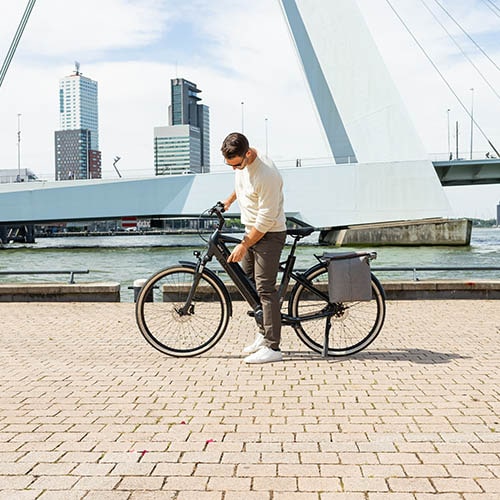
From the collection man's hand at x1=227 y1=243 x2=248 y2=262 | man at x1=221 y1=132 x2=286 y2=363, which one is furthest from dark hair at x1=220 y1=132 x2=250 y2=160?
man's hand at x1=227 y1=243 x2=248 y2=262

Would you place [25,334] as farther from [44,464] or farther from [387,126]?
[387,126]

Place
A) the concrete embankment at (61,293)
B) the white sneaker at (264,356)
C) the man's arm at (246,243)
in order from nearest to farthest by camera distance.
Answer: the man's arm at (246,243) → the white sneaker at (264,356) → the concrete embankment at (61,293)

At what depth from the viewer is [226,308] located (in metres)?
4.89

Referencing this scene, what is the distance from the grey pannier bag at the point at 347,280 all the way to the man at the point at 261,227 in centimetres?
41

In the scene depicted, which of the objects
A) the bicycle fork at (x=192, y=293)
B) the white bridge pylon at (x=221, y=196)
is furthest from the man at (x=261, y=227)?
the white bridge pylon at (x=221, y=196)

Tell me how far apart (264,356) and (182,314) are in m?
0.69

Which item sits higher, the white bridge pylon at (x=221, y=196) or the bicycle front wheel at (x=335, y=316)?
the white bridge pylon at (x=221, y=196)

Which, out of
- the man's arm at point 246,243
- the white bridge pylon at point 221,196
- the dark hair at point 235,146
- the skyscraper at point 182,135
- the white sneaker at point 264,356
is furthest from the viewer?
the skyscraper at point 182,135

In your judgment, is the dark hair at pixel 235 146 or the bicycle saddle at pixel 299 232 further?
the bicycle saddle at pixel 299 232

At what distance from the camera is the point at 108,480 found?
8.49 ft

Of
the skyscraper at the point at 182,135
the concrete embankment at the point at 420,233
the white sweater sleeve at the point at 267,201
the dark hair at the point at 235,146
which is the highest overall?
the skyscraper at the point at 182,135

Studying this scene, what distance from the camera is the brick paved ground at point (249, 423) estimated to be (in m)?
2.54

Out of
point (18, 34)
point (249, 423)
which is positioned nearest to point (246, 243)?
point (249, 423)

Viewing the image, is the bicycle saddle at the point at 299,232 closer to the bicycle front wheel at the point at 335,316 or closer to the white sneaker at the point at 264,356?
the bicycle front wheel at the point at 335,316
